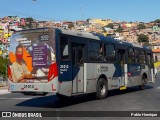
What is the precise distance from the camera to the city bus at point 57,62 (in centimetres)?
1368

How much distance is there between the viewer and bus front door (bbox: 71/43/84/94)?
48.0 ft

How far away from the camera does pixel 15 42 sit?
48.3 ft

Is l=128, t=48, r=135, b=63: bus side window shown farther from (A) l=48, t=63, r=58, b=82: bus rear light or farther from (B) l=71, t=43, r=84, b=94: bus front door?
(A) l=48, t=63, r=58, b=82: bus rear light

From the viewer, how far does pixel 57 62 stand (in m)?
13.6

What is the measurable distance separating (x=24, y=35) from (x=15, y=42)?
1.60 feet

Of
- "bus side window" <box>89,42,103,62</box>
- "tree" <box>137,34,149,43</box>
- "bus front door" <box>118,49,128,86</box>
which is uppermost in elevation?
"tree" <box>137,34,149,43</box>

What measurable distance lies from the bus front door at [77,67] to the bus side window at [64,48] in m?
0.53

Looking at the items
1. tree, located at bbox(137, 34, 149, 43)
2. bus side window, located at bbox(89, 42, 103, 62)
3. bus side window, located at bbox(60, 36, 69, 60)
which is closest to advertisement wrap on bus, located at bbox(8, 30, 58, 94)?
bus side window, located at bbox(60, 36, 69, 60)

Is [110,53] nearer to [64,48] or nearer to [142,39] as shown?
[64,48]

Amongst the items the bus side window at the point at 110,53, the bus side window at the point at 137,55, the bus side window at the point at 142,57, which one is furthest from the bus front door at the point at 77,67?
the bus side window at the point at 142,57

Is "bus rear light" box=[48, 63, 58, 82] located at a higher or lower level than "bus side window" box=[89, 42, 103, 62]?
lower

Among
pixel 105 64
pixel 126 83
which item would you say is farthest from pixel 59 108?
pixel 126 83

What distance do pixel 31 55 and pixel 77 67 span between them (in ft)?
6.60

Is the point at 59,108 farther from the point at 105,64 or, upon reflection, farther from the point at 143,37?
the point at 143,37
